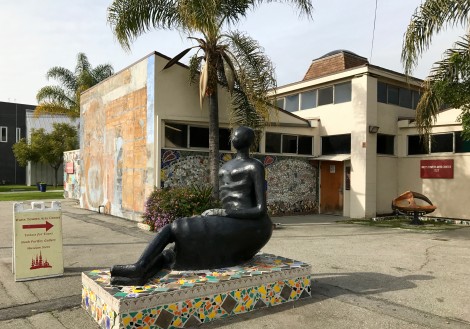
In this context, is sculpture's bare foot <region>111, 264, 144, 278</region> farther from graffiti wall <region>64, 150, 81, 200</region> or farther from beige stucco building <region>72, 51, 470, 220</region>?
graffiti wall <region>64, 150, 81, 200</region>

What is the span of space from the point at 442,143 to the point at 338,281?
11.0m

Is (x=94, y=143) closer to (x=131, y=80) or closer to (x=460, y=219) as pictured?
(x=131, y=80)

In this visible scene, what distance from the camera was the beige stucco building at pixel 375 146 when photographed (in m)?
14.4

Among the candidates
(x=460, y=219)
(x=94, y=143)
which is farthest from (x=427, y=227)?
(x=94, y=143)

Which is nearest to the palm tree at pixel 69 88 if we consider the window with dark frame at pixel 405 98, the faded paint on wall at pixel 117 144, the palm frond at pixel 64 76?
the palm frond at pixel 64 76

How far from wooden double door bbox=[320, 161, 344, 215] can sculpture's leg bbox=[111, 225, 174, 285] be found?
38.9ft

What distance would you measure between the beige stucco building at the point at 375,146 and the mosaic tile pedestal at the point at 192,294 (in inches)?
411

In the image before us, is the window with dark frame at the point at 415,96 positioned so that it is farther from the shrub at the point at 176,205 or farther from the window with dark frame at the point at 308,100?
the shrub at the point at 176,205

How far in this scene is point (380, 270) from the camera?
664 cm

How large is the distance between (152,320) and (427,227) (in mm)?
11082


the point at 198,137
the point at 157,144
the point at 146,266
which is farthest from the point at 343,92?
the point at 146,266

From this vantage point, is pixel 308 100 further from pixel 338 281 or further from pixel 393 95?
pixel 338 281

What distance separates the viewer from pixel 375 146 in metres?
14.8

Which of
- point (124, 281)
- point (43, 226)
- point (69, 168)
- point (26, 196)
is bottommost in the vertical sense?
point (26, 196)
